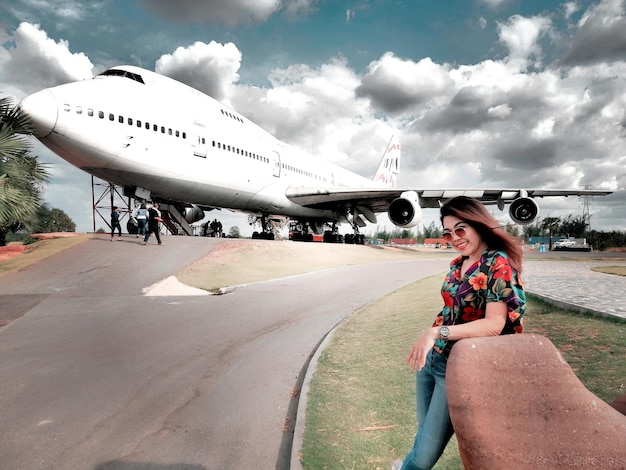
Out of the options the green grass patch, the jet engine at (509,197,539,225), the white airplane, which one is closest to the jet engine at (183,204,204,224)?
the white airplane

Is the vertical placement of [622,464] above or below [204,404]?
above

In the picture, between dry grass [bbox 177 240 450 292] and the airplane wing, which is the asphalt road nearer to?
dry grass [bbox 177 240 450 292]

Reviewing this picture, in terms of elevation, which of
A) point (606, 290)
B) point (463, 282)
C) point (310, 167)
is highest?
point (310, 167)

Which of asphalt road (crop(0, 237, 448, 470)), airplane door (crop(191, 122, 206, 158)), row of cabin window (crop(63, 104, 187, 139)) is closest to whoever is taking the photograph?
asphalt road (crop(0, 237, 448, 470))

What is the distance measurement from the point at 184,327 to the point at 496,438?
22.5 feet

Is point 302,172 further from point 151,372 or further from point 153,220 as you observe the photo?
point 151,372

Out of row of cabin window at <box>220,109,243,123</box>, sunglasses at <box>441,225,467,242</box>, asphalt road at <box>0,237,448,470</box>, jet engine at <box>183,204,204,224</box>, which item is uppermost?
row of cabin window at <box>220,109,243,123</box>

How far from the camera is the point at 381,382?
191 inches

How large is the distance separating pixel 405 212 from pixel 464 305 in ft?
55.9

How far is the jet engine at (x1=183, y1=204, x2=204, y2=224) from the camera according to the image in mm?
19500

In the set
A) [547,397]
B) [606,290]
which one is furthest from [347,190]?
[547,397]

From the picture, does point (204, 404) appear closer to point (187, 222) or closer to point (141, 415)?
point (141, 415)

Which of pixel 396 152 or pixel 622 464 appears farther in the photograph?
pixel 396 152

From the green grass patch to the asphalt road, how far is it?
0.33 m
